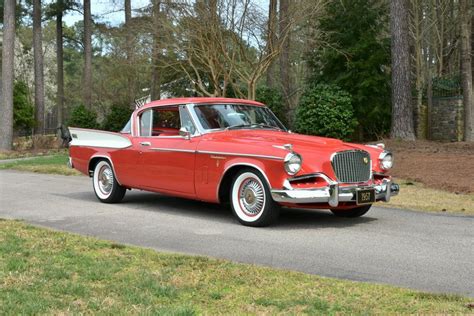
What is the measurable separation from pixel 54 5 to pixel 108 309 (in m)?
35.0

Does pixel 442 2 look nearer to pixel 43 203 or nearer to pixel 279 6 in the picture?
pixel 279 6

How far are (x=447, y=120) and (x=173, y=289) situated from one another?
21.2 metres

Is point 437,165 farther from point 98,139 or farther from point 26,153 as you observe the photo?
point 26,153

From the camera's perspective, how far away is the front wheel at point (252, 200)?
7.68m

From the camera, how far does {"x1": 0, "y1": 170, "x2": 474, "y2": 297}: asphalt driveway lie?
5.64 meters

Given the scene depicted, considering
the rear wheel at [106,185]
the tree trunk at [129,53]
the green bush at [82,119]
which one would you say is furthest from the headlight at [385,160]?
the green bush at [82,119]

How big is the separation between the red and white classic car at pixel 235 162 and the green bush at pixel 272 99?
40.6 feet

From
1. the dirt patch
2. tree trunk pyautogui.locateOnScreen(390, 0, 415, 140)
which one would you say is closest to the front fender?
the dirt patch

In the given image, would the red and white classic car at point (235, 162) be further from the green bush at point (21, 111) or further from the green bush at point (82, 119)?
the green bush at point (21, 111)

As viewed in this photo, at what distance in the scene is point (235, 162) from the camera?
7.90 m

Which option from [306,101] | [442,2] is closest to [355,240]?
[306,101]

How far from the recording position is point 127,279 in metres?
4.97

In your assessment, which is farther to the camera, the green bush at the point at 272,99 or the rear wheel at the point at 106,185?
the green bush at the point at 272,99

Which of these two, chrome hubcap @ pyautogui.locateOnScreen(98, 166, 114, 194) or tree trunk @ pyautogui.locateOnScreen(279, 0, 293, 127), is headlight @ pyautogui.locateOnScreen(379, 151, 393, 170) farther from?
tree trunk @ pyautogui.locateOnScreen(279, 0, 293, 127)
